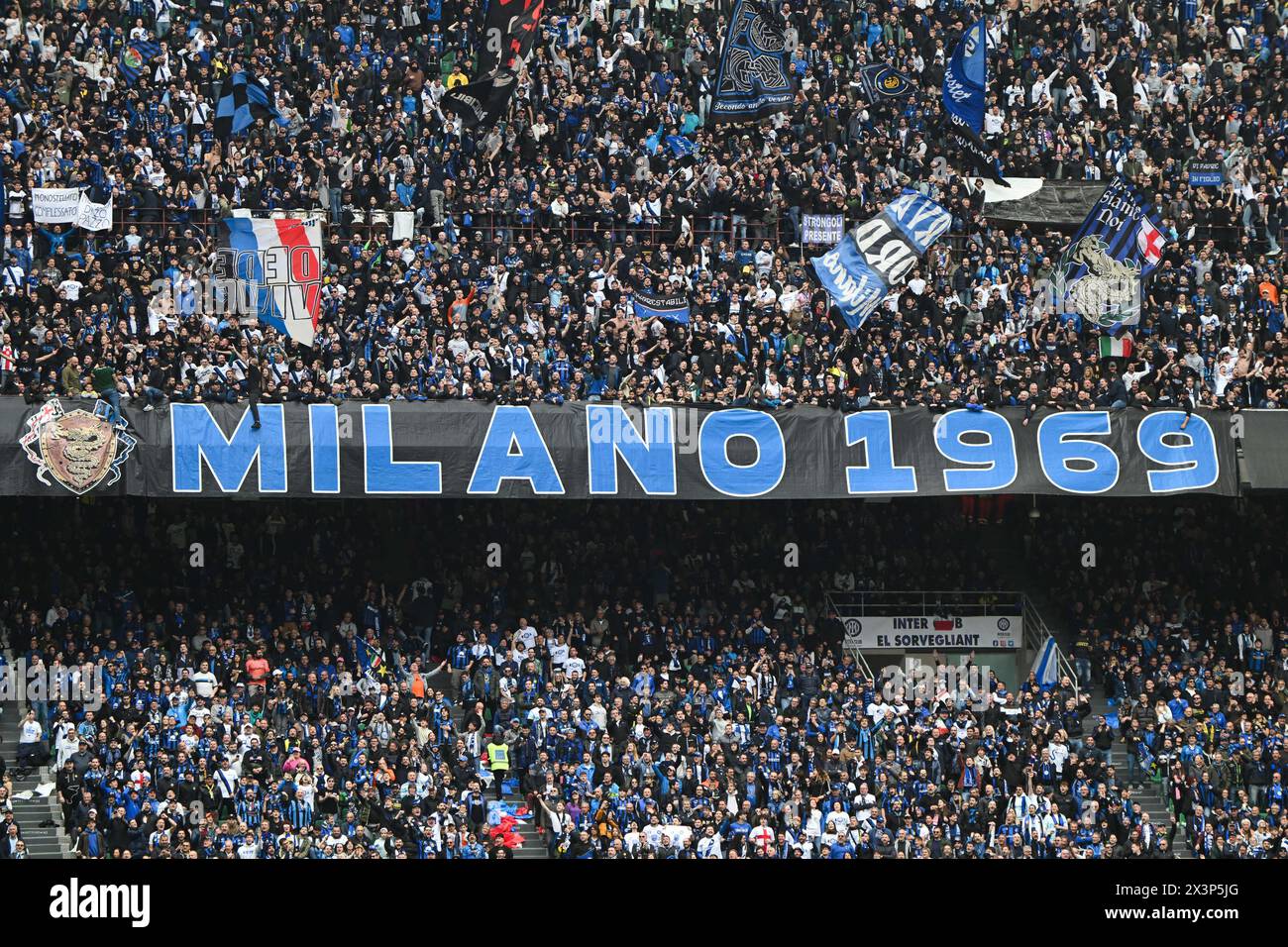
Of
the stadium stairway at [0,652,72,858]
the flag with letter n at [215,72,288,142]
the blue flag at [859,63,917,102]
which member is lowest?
the stadium stairway at [0,652,72,858]

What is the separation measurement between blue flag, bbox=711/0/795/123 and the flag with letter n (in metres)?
8.72

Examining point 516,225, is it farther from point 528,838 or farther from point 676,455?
point 528,838

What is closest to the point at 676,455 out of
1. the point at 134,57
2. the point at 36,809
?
the point at 36,809

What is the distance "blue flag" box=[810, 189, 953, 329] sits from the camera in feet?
114

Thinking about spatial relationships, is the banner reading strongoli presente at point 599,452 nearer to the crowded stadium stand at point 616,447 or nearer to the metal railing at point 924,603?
the crowded stadium stand at point 616,447

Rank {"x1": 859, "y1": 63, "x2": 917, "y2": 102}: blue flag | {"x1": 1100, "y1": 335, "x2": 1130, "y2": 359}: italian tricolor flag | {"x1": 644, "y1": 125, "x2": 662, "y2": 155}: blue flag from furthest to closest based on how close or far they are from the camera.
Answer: {"x1": 859, "y1": 63, "x2": 917, "y2": 102}: blue flag < {"x1": 644, "y1": 125, "x2": 662, "y2": 155}: blue flag < {"x1": 1100, "y1": 335, "x2": 1130, "y2": 359}: italian tricolor flag

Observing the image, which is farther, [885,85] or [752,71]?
[885,85]

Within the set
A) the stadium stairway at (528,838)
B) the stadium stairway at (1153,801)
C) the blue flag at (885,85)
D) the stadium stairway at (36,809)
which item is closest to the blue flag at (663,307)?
the blue flag at (885,85)

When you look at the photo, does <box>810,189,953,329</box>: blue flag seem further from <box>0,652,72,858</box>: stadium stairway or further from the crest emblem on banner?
<box>0,652,72,858</box>: stadium stairway

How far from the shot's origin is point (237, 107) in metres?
36.3

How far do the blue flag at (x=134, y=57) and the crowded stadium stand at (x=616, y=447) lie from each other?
0.33 feet

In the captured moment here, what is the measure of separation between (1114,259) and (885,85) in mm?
6543

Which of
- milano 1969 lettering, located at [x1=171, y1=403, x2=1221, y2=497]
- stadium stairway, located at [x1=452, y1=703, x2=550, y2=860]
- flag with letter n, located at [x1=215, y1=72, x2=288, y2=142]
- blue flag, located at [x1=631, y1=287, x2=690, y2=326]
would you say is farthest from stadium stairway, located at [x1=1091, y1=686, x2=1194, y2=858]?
flag with letter n, located at [x1=215, y1=72, x2=288, y2=142]
